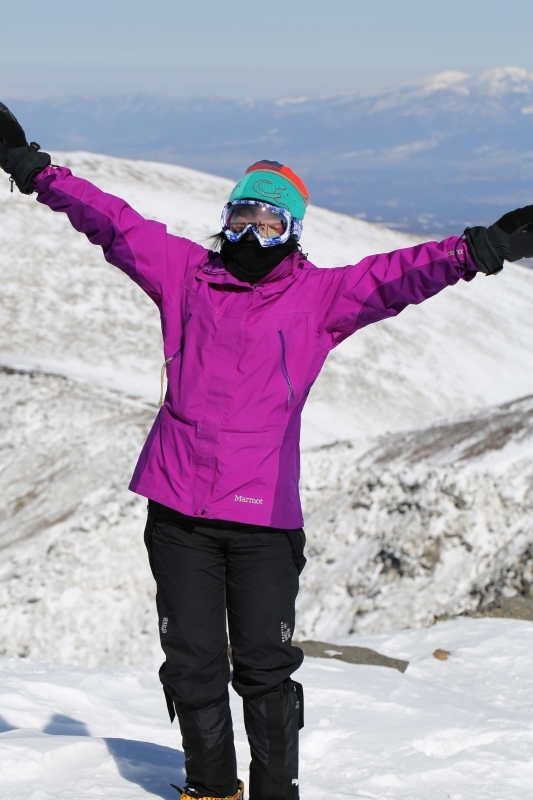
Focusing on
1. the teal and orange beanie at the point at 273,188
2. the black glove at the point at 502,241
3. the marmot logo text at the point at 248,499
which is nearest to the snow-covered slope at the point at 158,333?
the teal and orange beanie at the point at 273,188

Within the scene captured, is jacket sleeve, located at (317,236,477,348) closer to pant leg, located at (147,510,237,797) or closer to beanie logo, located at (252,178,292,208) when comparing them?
beanie logo, located at (252,178,292,208)

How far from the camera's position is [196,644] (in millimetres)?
4031

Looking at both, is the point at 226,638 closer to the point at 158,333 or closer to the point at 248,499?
the point at 248,499

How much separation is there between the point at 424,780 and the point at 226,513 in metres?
2.69

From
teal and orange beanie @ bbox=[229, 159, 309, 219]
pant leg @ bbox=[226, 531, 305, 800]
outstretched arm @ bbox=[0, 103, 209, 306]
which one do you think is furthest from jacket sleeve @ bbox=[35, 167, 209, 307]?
pant leg @ bbox=[226, 531, 305, 800]

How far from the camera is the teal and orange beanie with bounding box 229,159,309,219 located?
4266mm

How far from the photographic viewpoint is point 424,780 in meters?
5.38

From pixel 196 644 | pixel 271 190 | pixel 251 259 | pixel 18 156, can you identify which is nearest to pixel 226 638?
pixel 196 644

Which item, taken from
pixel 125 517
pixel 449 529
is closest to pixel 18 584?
pixel 125 517

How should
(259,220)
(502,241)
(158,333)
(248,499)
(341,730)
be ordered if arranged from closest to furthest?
(502,241) < (248,499) < (259,220) < (341,730) < (158,333)

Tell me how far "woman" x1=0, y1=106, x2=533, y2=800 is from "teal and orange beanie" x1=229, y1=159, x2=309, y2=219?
0.02 m

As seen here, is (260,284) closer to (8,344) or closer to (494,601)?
(494,601)

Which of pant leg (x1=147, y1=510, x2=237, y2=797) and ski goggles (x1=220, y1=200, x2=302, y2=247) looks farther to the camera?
ski goggles (x1=220, y1=200, x2=302, y2=247)

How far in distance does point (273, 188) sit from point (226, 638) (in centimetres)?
225
